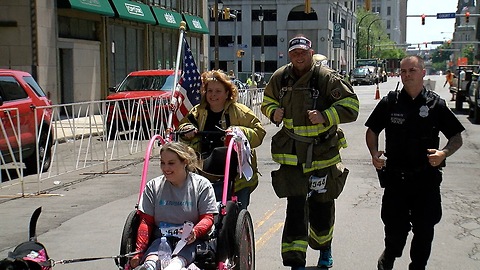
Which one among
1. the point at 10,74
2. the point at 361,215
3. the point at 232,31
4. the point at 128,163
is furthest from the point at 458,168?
the point at 232,31

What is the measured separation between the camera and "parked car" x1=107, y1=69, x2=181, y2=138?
13.8 meters

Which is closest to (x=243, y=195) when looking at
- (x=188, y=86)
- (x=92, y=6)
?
(x=188, y=86)

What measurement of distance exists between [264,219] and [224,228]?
3.50 m

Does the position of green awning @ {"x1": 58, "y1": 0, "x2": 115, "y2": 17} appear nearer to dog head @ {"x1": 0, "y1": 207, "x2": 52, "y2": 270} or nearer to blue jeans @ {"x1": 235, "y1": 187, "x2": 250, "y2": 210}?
blue jeans @ {"x1": 235, "y1": 187, "x2": 250, "y2": 210}

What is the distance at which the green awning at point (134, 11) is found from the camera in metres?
28.4

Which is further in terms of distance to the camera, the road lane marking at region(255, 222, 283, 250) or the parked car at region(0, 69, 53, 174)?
the parked car at region(0, 69, 53, 174)

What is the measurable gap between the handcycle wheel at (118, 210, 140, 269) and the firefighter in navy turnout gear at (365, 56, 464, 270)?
1975mm

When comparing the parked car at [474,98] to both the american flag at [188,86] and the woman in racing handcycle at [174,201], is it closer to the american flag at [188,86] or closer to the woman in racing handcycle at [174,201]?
the american flag at [188,86]

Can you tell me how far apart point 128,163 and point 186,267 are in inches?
365

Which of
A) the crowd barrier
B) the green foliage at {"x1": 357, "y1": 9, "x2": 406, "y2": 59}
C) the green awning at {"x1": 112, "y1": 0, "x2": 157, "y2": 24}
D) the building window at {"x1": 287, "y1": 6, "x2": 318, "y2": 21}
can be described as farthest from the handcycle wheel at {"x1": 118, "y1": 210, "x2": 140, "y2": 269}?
the green foliage at {"x1": 357, "y1": 9, "x2": 406, "y2": 59}

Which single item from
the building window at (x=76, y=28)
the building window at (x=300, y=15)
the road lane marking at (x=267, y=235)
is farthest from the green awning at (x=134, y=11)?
the building window at (x=300, y=15)

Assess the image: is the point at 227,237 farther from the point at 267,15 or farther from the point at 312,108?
the point at 267,15

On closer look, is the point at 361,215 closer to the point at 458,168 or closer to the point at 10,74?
the point at 458,168

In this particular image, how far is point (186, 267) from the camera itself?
4.53 m
